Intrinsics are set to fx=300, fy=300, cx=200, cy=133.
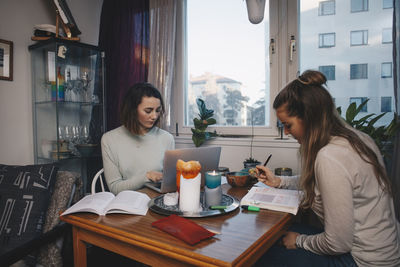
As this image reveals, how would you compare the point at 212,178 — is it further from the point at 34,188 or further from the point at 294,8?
the point at 294,8

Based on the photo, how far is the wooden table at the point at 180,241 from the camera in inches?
31.0

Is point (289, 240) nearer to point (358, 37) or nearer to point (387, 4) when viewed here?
point (358, 37)

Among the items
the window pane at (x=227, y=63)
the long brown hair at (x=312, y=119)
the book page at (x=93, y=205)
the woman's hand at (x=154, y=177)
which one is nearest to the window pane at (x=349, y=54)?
the window pane at (x=227, y=63)

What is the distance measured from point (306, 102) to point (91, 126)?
222 centimetres

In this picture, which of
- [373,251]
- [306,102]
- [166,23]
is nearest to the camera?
[373,251]

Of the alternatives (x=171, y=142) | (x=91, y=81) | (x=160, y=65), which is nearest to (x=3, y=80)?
(x=91, y=81)

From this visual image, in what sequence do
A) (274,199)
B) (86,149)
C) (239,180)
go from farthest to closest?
(86,149), (239,180), (274,199)

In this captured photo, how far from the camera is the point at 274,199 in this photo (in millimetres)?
1261

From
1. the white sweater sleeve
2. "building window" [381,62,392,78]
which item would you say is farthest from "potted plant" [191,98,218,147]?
the white sweater sleeve

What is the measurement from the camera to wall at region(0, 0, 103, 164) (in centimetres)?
247

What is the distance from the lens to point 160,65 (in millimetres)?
2752

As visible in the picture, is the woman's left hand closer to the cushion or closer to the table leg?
the table leg

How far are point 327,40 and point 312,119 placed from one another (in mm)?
1367

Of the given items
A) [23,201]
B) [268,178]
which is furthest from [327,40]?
[23,201]
